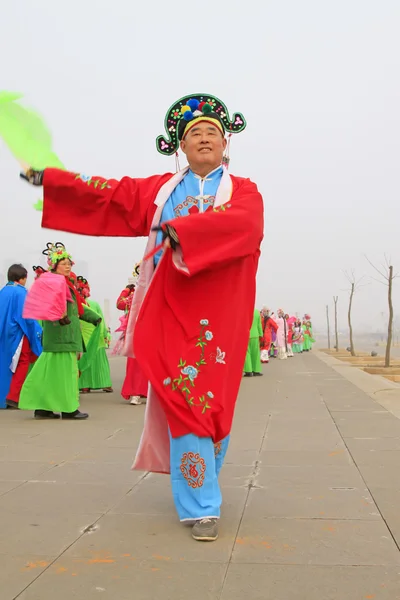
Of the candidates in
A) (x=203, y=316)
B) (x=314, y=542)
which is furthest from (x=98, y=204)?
(x=314, y=542)

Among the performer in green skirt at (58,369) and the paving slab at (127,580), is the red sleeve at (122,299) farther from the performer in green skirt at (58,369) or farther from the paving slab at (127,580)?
the paving slab at (127,580)

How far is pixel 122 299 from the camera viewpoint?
9781 mm

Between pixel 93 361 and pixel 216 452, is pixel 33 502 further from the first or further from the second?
pixel 93 361

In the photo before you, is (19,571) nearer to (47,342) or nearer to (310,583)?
(310,583)

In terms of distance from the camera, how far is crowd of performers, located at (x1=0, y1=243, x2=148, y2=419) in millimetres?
7199

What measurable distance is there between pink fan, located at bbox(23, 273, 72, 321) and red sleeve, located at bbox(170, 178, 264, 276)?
4.18 meters

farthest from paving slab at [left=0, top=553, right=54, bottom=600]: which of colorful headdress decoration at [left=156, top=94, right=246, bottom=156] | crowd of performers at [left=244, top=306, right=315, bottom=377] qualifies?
crowd of performers at [left=244, top=306, right=315, bottom=377]

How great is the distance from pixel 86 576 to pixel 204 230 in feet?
4.94

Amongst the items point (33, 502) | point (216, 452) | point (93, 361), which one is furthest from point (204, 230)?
point (93, 361)

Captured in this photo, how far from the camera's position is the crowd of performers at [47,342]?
7199 mm

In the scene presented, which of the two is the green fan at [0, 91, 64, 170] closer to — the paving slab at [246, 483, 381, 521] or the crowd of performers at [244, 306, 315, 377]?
the paving slab at [246, 483, 381, 521]

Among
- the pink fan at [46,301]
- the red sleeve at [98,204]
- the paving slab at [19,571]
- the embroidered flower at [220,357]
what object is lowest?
the paving slab at [19,571]

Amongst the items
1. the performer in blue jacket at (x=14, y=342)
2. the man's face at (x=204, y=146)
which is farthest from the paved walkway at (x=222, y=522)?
the performer in blue jacket at (x=14, y=342)

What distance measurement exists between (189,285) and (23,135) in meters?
1.25
